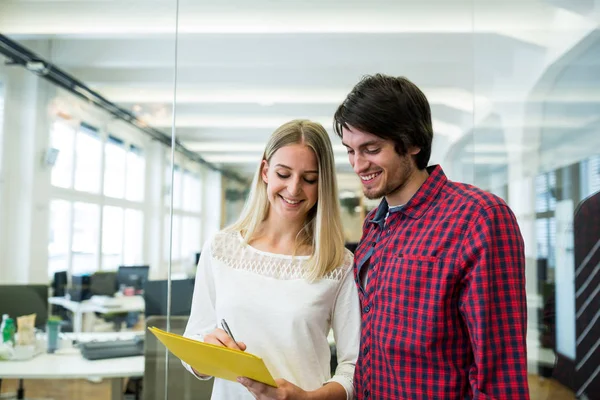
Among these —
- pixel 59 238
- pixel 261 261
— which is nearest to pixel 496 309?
pixel 261 261

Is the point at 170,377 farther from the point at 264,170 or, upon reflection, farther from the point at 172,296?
the point at 264,170

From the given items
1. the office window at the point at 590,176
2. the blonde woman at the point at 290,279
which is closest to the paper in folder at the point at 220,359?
the blonde woman at the point at 290,279

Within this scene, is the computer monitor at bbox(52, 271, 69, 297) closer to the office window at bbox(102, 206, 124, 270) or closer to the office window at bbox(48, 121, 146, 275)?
the office window at bbox(48, 121, 146, 275)

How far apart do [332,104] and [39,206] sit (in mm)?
1689

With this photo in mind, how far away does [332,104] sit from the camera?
2654 millimetres

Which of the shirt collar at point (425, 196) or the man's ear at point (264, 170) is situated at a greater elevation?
the man's ear at point (264, 170)

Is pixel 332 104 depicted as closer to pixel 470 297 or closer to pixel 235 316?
pixel 235 316

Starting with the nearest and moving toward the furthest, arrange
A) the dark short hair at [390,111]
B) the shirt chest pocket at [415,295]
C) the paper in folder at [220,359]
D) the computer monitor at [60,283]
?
1. the paper in folder at [220,359]
2. the shirt chest pocket at [415,295]
3. the dark short hair at [390,111]
4. the computer monitor at [60,283]

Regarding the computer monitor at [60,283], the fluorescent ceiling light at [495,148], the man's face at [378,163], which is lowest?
the computer monitor at [60,283]

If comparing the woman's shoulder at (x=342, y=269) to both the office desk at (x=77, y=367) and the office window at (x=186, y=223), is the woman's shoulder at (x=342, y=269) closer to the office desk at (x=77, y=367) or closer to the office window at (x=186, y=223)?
the office window at (x=186, y=223)

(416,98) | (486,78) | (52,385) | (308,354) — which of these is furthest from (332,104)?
(52,385)

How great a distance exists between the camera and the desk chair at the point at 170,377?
258 cm

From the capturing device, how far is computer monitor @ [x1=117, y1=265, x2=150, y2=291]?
269 centimetres

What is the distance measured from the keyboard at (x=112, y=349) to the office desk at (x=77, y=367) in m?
0.02
